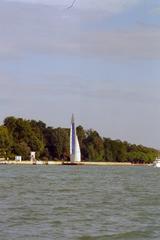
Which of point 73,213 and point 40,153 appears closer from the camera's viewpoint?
point 73,213

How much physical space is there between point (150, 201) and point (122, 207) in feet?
18.6

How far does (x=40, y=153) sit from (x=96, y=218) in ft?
539

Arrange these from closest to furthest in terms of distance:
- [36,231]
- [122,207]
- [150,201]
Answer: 1. [36,231]
2. [122,207]
3. [150,201]

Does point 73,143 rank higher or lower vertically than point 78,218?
higher

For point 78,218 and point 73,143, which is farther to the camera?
point 73,143

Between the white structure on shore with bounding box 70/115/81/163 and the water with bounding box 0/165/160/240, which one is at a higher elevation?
the white structure on shore with bounding box 70/115/81/163

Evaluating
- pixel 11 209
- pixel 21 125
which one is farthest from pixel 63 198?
pixel 21 125

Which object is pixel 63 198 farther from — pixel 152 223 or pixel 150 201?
pixel 152 223

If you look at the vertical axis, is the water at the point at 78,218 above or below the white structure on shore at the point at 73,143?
below

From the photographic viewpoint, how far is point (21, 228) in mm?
28641

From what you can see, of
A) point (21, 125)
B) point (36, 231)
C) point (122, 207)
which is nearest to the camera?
point (36, 231)

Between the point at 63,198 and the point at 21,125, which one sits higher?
the point at 21,125

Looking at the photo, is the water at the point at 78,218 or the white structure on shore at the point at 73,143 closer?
the water at the point at 78,218

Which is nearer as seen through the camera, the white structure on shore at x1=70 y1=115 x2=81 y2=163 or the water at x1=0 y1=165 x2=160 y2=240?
the water at x1=0 y1=165 x2=160 y2=240
